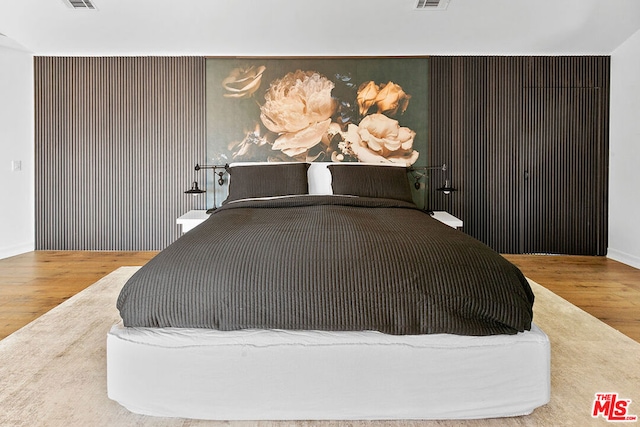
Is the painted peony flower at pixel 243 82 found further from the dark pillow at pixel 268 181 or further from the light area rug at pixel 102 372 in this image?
the light area rug at pixel 102 372

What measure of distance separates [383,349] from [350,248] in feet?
1.24

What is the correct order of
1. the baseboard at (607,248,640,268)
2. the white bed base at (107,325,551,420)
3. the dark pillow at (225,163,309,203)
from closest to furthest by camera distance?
the white bed base at (107,325,551,420) < the dark pillow at (225,163,309,203) < the baseboard at (607,248,640,268)

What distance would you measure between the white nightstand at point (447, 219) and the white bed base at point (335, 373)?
251 centimetres

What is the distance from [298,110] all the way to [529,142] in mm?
2242

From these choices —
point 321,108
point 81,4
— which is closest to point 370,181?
point 321,108

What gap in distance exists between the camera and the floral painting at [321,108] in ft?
15.2

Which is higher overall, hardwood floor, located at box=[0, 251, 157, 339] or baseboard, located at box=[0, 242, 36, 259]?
baseboard, located at box=[0, 242, 36, 259]

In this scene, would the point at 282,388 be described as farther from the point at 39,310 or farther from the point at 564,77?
the point at 564,77

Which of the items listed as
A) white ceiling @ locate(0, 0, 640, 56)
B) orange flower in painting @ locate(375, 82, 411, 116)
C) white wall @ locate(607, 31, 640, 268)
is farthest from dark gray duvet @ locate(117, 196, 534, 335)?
white wall @ locate(607, 31, 640, 268)

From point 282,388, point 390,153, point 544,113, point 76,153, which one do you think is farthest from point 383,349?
point 76,153

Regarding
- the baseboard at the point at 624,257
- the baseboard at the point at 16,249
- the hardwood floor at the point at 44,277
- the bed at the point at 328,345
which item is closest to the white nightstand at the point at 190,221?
the hardwood floor at the point at 44,277

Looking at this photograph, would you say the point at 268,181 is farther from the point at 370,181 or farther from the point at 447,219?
the point at 447,219

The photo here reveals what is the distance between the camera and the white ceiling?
153 inches

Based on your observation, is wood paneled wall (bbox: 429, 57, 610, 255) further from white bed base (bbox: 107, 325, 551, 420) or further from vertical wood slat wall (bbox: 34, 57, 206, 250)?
white bed base (bbox: 107, 325, 551, 420)
